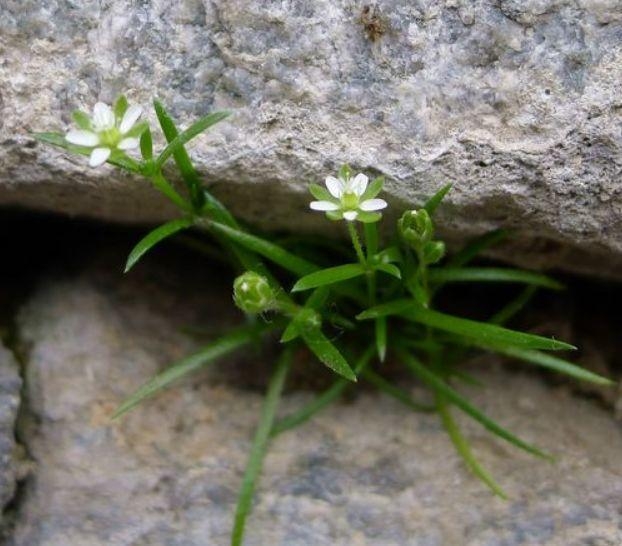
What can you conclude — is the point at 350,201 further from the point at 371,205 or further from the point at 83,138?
the point at 83,138

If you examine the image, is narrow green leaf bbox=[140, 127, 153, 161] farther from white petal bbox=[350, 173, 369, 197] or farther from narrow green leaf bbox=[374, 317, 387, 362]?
narrow green leaf bbox=[374, 317, 387, 362]

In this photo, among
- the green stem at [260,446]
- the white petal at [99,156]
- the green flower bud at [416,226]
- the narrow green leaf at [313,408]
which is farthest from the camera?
the narrow green leaf at [313,408]

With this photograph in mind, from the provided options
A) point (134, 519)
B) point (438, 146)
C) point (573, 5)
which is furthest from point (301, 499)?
point (573, 5)

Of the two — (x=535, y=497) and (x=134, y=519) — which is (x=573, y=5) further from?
(x=134, y=519)

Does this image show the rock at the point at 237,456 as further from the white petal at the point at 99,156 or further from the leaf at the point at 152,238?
the white petal at the point at 99,156

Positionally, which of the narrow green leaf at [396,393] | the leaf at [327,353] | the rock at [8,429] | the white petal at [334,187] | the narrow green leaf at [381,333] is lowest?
the rock at [8,429]

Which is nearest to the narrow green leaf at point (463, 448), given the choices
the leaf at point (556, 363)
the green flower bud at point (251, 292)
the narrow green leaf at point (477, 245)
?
the leaf at point (556, 363)

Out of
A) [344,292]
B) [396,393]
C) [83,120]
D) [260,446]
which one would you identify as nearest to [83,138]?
[83,120]
